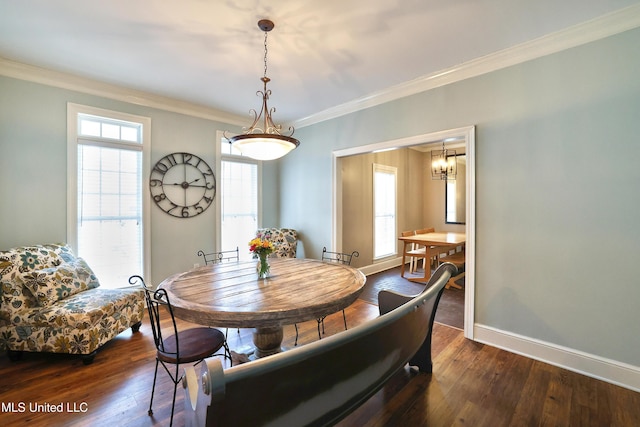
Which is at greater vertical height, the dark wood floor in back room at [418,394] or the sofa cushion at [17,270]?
the sofa cushion at [17,270]

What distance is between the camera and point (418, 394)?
2020mm

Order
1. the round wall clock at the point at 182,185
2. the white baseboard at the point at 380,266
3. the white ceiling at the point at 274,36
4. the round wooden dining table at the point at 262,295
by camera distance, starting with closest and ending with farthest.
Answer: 1. the round wooden dining table at the point at 262,295
2. the white ceiling at the point at 274,36
3. the round wall clock at the point at 182,185
4. the white baseboard at the point at 380,266

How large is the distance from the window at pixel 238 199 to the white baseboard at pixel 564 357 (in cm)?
352

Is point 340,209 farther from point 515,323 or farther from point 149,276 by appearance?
point 149,276

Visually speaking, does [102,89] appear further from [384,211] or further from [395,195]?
[395,195]

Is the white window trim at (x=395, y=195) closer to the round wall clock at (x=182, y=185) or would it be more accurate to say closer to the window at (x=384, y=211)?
the window at (x=384, y=211)

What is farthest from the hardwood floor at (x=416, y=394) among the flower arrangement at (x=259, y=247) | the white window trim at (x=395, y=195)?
the white window trim at (x=395, y=195)

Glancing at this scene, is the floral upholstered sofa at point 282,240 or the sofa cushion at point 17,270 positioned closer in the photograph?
the sofa cushion at point 17,270

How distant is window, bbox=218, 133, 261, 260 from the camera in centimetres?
446

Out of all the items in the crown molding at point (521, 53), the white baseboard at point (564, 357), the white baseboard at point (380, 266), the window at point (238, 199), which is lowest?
the white baseboard at point (564, 357)

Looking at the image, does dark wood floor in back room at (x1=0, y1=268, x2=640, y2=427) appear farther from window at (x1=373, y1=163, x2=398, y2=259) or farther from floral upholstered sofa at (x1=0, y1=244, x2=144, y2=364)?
window at (x1=373, y1=163, x2=398, y2=259)

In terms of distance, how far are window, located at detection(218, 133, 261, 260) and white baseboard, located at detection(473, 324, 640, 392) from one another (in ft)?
11.6

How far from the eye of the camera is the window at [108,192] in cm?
322

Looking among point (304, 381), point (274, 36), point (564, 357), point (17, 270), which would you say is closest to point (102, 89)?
point (17, 270)
